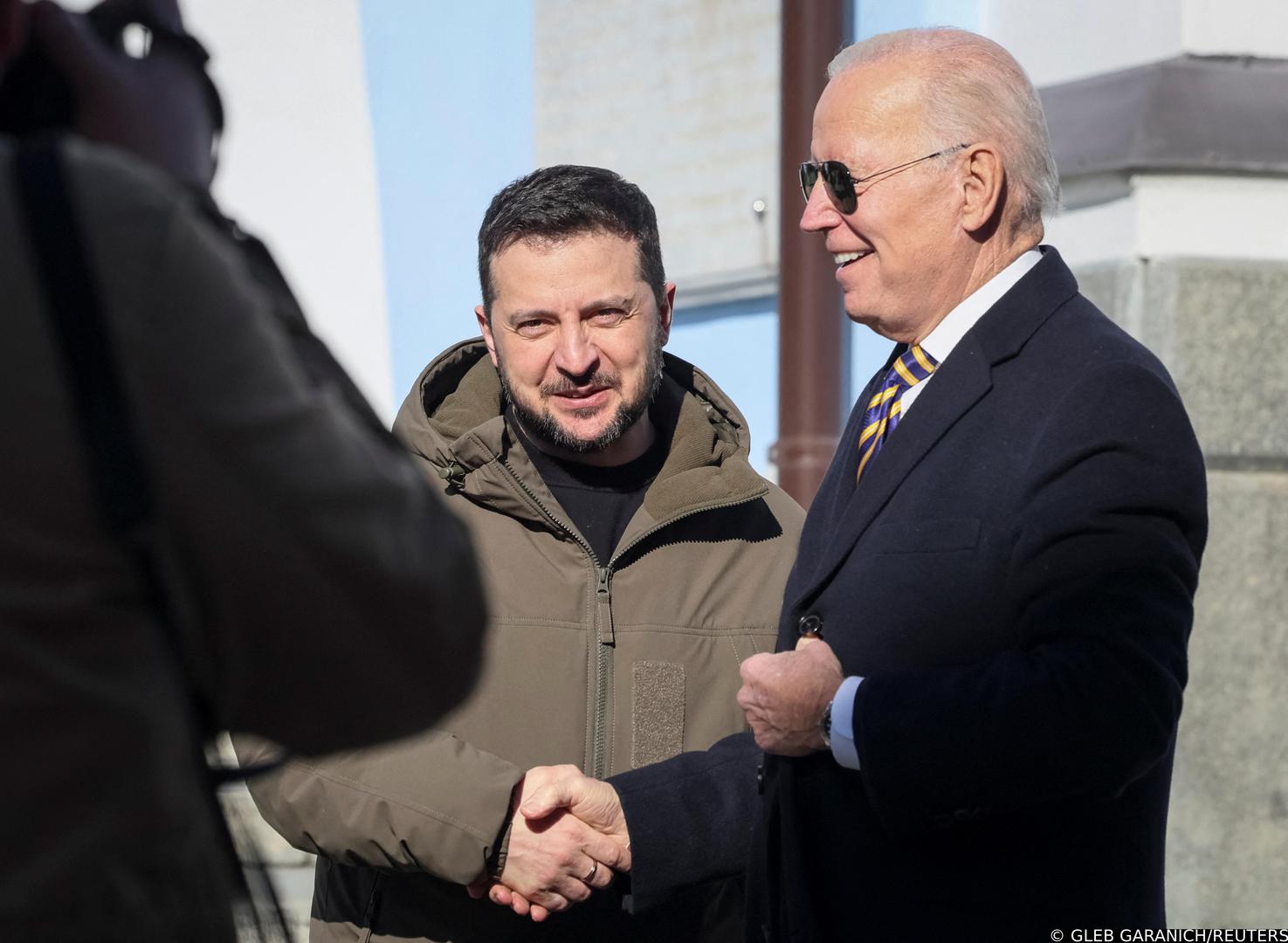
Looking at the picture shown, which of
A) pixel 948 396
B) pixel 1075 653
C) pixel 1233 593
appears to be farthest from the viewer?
pixel 1233 593

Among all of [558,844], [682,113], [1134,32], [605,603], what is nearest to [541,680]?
[605,603]

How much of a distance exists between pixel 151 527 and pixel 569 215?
197 cm

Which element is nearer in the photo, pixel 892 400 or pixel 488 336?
pixel 892 400

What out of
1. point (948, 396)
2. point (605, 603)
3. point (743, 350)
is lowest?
point (743, 350)

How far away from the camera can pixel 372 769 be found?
8.60 feet

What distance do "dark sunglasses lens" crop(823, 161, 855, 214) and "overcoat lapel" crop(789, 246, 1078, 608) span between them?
294mm

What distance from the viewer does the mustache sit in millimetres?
3012

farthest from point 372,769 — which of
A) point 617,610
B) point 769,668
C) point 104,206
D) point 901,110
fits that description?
point 104,206

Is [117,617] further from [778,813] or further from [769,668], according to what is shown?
[778,813]

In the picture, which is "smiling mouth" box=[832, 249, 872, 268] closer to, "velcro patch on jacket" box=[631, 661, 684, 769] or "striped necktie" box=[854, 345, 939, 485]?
"striped necktie" box=[854, 345, 939, 485]

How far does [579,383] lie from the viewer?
301cm

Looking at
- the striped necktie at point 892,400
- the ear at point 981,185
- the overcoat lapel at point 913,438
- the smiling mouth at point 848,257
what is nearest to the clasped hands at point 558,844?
the overcoat lapel at point 913,438

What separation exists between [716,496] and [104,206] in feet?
6.07

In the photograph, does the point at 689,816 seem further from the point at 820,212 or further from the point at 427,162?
the point at 427,162
